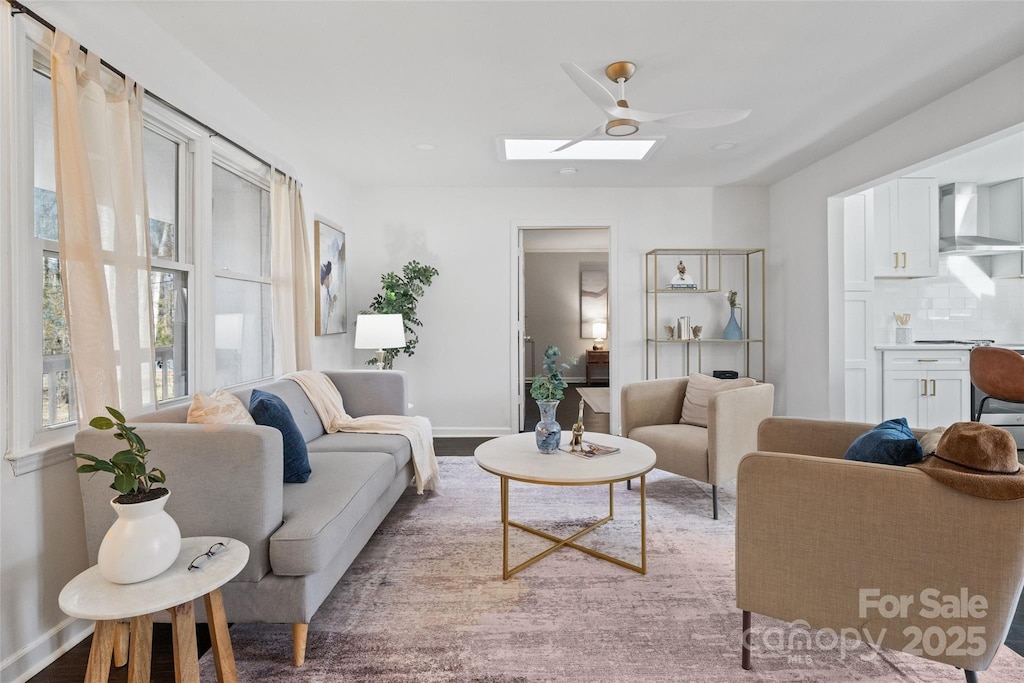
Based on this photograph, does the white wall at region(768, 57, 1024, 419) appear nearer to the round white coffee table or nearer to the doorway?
the round white coffee table

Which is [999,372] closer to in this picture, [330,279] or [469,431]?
[469,431]

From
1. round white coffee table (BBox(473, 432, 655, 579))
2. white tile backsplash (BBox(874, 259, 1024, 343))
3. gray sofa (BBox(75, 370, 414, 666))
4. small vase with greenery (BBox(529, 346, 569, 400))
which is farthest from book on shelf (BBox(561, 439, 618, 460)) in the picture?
white tile backsplash (BBox(874, 259, 1024, 343))

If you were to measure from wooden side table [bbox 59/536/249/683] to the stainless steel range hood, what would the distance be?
547 cm

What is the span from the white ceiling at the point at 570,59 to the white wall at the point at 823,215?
4.1 inches

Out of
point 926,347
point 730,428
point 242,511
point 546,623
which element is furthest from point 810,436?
point 926,347

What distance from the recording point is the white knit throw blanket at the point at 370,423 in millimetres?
3152

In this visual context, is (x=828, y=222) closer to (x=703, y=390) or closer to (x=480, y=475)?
(x=703, y=390)

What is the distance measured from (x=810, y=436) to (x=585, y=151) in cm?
285

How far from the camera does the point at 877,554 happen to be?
1483 mm

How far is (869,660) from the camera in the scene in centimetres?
175

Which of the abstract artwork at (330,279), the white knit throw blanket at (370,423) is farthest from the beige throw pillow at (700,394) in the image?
the abstract artwork at (330,279)

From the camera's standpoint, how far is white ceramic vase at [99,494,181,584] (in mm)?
1377

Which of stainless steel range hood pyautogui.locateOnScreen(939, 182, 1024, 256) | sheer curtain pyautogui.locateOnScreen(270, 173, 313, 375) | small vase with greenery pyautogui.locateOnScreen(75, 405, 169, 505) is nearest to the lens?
small vase with greenery pyautogui.locateOnScreen(75, 405, 169, 505)

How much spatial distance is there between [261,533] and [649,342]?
4194 millimetres
